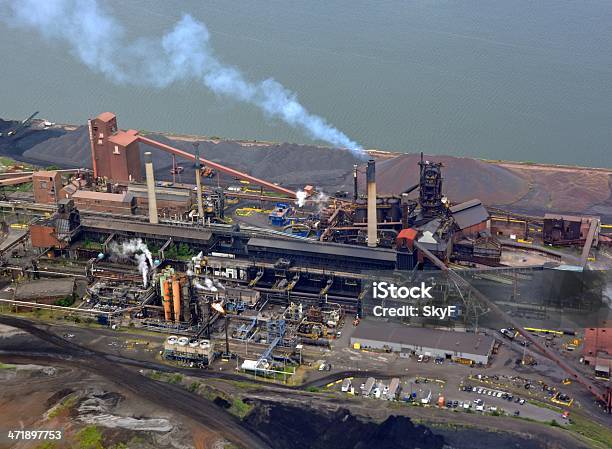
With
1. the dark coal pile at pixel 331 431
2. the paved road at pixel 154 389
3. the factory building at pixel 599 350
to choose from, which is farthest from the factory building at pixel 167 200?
the factory building at pixel 599 350

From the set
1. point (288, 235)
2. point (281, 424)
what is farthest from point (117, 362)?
point (288, 235)

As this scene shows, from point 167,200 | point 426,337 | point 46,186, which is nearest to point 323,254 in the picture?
point 426,337

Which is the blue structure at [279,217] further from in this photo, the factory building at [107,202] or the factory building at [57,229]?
the factory building at [57,229]

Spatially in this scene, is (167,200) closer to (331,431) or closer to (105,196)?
(105,196)

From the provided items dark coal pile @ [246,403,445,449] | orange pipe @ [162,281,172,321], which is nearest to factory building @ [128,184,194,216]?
orange pipe @ [162,281,172,321]

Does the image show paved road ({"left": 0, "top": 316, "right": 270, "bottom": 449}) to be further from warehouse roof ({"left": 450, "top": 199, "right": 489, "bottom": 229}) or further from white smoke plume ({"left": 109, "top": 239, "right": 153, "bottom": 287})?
warehouse roof ({"left": 450, "top": 199, "right": 489, "bottom": 229})
